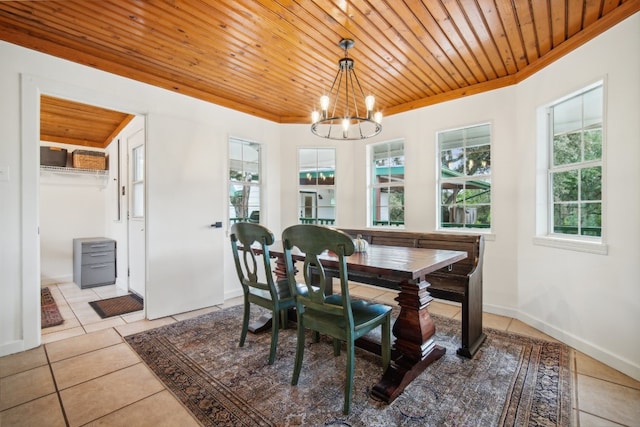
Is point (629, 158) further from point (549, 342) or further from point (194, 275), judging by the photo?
point (194, 275)

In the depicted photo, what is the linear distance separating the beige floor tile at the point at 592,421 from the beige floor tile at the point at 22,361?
3556 millimetres

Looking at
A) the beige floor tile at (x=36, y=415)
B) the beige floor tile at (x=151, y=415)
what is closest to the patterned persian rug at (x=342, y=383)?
the beige floor tile at (x=151, y=415)

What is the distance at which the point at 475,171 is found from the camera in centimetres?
358

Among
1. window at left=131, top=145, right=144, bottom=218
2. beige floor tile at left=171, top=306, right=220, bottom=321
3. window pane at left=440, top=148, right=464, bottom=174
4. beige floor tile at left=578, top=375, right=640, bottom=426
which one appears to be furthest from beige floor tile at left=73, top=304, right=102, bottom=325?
window pane at left=440, top=148, right=464, bottom=174

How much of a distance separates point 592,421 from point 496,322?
58.7 inches

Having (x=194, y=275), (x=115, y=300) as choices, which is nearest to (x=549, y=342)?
(x=194, y=275)

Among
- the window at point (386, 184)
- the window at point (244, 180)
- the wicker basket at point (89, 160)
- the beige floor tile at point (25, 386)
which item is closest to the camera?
the beige floor tile at point (25, 386)

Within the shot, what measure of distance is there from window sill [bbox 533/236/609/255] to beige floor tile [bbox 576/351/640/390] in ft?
2.73

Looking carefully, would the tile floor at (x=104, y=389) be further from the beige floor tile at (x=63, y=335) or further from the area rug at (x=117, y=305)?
the area rug at (x=117, y=305)

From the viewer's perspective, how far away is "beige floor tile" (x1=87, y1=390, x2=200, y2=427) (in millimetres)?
1598

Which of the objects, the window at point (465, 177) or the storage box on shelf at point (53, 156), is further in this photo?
the storage box on shelf at point (53, 156)

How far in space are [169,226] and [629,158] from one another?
161 inches

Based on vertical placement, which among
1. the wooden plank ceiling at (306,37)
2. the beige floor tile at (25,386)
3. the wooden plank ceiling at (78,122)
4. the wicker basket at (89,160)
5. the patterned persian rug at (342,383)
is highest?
the wooden plank ceiling at (306,37)

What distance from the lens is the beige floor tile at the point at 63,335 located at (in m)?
2.62
